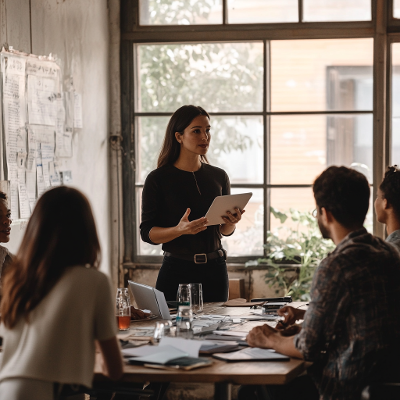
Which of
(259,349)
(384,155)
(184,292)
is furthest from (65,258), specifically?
(384,155)

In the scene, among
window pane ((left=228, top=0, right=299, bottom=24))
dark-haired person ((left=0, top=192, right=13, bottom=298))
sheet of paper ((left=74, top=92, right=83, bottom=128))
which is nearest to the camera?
dark-haired person ((left=0, top=192, right=13, bottom=298))

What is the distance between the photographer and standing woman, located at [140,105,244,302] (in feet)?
10.6

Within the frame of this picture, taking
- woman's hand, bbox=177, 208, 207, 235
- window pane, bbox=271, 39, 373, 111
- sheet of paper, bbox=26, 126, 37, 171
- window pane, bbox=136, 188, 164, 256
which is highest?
window pane, bbox=271, 39, 373, 111

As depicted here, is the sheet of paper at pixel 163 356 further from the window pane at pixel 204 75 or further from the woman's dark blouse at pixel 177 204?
the window pane at pixel 204 75

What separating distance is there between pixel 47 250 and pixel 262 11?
10.9ft

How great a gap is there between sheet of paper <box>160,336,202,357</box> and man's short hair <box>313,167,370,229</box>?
2.12 ft

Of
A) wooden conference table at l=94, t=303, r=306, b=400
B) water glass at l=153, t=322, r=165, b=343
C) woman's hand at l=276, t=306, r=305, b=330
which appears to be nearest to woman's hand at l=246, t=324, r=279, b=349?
wooden conference table at l=94, t=303, r=306, b=400

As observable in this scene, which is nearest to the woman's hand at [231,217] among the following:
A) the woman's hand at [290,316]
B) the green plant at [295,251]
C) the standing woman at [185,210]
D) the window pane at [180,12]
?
the standing woman at [185,210]

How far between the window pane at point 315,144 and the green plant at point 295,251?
318 mm

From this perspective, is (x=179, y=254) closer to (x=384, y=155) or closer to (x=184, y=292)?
(x=184, y=292)

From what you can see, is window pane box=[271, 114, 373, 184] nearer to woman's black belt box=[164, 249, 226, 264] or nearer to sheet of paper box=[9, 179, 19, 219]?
woman's black belt box=[164, 249, 226, 264]

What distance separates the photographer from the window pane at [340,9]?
14.6 feet

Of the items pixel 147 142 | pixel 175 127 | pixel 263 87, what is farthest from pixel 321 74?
pixel 175 127

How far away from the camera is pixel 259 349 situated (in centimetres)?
209
